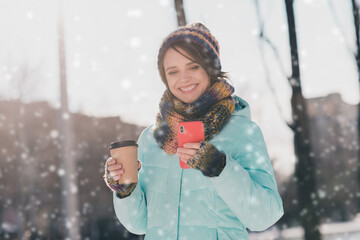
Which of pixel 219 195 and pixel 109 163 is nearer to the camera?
pixel 219 195

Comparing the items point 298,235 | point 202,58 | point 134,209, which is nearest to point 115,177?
point 134,209

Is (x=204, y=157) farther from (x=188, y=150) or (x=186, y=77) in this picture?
(x=186, y=77)

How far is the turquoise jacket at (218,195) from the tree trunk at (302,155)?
10.4ft

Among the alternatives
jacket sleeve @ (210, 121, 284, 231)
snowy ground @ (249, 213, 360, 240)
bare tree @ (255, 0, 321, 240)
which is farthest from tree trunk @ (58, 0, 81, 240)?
snowy ground @ (249, 213, 360, 240)

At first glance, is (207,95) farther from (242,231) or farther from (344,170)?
(344,170)

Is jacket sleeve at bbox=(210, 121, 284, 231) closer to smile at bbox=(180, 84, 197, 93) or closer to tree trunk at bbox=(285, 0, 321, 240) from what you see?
smile at bbox=(180, 84, 197, 93)

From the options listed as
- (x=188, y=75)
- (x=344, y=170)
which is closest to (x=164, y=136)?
(x=188, y=75)

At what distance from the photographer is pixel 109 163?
1.89 meters

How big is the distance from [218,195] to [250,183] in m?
0.20

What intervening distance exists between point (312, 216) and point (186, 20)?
294 centimetres

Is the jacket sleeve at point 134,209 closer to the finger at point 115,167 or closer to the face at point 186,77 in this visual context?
the finger at point 115,167

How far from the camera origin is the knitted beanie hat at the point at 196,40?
202 cm

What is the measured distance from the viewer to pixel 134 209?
6.65ft

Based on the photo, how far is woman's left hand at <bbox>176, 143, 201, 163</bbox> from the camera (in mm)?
1595
